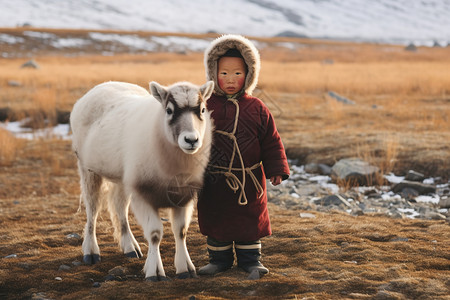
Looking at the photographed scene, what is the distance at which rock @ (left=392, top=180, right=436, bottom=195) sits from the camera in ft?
26.7

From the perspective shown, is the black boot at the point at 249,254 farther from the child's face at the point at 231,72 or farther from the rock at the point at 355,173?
the rock at the point at 355,173

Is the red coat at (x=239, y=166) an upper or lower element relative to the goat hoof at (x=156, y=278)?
upper

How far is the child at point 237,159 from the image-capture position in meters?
4.50

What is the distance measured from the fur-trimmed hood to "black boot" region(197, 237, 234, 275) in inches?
55.4

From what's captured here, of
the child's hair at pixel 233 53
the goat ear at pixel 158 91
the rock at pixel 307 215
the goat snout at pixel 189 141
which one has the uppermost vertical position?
the child's hair at pixel 233 53

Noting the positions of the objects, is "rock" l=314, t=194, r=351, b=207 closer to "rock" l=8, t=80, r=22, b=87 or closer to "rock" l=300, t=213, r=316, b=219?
"rock" l=300, t=213, r=316, b=219

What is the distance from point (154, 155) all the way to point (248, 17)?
164 meters

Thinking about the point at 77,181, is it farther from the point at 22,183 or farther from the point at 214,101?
the point at 214,101

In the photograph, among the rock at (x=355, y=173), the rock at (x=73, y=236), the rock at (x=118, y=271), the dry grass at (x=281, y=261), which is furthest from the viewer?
the rock at (x=355, y=173)

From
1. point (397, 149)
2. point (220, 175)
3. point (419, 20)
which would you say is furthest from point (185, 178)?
point (419, 20)

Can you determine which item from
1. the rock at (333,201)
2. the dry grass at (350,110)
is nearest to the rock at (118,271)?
the dry grass at (350,110)

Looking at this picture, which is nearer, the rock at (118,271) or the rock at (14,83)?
the rock at (118,271)

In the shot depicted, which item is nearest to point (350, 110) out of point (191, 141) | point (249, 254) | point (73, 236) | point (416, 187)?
point (416, 187)

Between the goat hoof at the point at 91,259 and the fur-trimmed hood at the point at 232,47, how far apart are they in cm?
219
